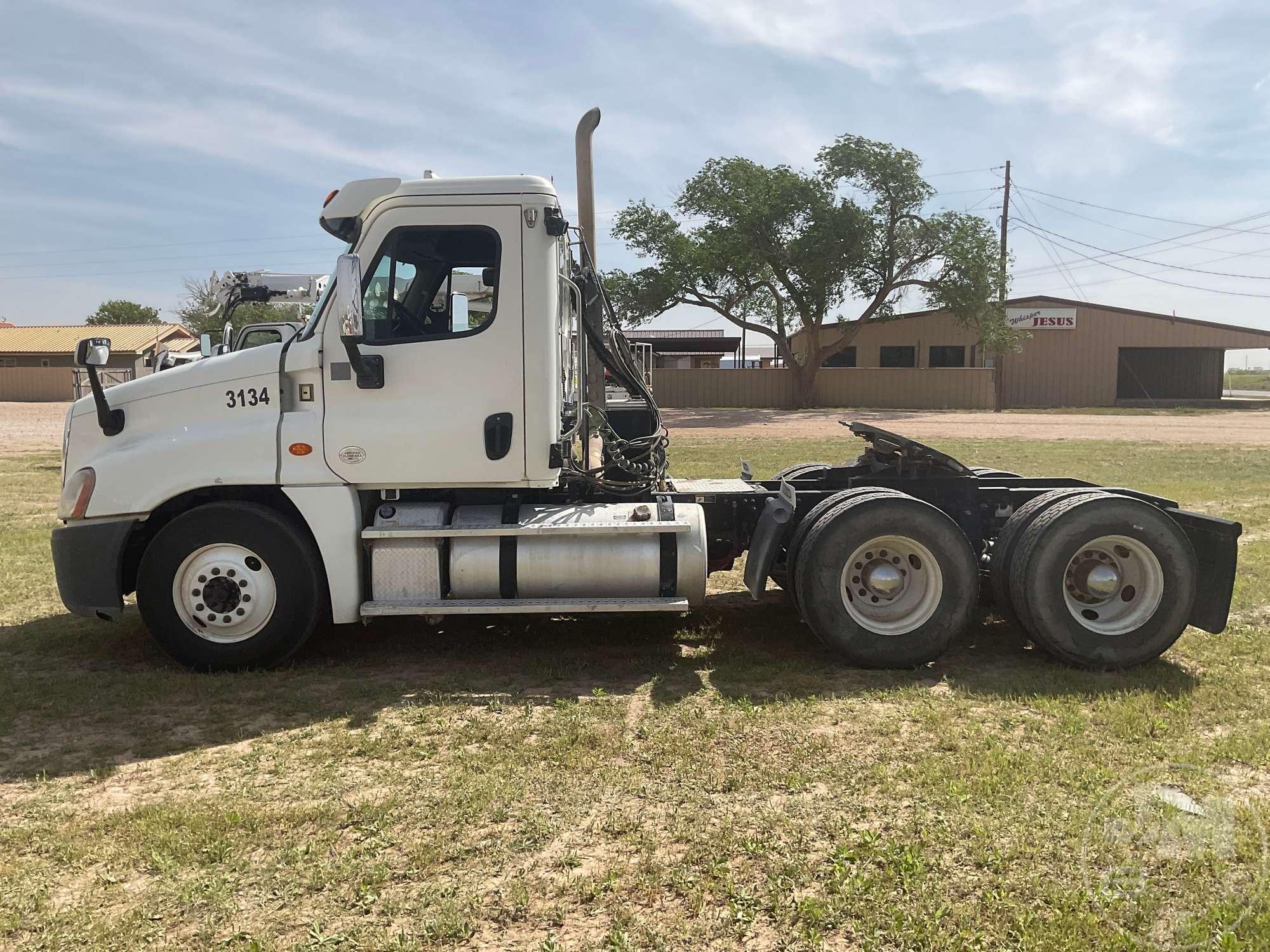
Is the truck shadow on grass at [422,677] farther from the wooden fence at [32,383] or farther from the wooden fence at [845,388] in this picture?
the wooden fence at [32,383]

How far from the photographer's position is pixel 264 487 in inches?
224

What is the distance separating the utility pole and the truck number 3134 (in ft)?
122

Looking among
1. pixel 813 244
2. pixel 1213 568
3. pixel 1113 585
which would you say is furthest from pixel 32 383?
pixel 1213 568

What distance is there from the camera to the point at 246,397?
5.45 m

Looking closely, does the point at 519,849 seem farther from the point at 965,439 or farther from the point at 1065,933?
the point at 965,439

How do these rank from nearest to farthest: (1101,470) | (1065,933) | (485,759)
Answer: (1065,933) → (485,759) → (1101,470)

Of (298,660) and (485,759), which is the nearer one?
(485,759)

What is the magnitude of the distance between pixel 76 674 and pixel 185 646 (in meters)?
0.77

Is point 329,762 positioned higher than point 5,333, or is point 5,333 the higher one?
point 5,333

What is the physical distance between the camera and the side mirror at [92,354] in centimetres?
506

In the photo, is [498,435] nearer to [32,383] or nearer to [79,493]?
[79,493]

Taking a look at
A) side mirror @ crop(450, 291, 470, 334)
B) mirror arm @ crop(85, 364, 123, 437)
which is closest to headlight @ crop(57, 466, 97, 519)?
mirror arm @ crop(85, 364, 123, 437)

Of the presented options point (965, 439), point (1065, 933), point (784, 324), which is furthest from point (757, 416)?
point (1065, 933)

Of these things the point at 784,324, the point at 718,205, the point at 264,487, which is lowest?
the point at 264,487
